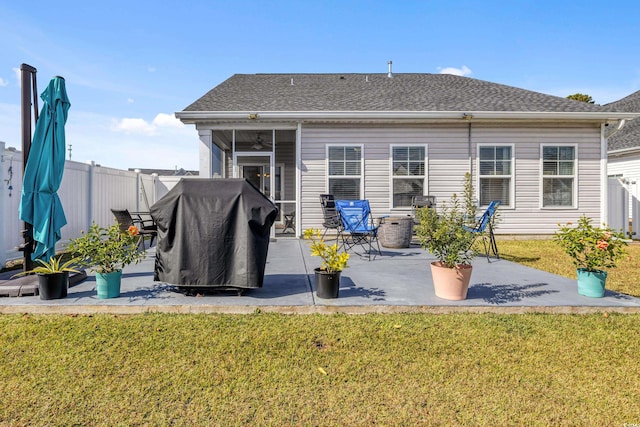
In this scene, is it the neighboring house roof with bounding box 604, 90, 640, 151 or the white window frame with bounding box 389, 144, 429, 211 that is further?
the neighboring house roof with bounding box 604, 90, 640, 151

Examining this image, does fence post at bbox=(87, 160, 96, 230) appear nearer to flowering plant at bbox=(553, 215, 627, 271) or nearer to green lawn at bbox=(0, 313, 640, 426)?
green lawn at bbox=(0, 313, 640, 426)

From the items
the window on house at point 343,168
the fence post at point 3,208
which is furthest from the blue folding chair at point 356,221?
the fence post at point 3,208

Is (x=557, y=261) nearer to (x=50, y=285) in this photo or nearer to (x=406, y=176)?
(x=406, y=176)

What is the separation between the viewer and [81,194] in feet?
23.9

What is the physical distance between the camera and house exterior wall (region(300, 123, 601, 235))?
8.12 meters

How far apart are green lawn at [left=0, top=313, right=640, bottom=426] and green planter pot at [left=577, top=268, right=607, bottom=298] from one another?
409 mm

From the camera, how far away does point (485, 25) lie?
33.6 ft

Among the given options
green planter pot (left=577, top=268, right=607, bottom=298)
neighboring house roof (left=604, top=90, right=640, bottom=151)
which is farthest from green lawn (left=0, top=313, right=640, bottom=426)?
neighboring house roof (left=604, top=90, right=640, bottom=151)

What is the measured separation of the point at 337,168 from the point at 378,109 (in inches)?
67.2

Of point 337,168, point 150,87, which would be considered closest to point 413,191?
point 337,168

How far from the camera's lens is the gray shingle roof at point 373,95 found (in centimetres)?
818

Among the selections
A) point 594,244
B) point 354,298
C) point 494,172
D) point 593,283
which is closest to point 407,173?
point 494,172

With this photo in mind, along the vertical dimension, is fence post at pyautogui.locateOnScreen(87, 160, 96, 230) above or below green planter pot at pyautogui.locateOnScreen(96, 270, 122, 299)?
above

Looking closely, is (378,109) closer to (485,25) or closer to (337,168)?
(337,168)
